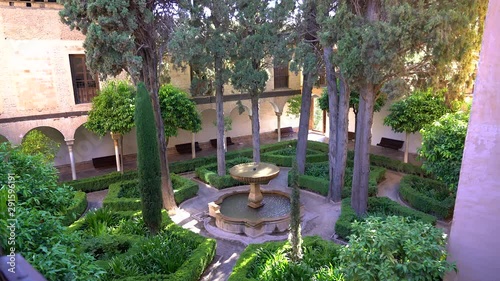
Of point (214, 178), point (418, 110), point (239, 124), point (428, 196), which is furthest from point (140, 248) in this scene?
point (239, 124)

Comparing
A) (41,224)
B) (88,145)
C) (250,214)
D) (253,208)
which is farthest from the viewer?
(88,145)

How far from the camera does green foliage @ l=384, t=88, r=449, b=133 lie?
14.5m

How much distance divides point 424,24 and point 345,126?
4740mm

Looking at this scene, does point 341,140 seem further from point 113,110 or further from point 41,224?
point 41,224

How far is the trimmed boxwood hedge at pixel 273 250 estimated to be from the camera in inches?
298

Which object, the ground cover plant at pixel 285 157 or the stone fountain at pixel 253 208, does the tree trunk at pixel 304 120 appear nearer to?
the ground cover plant at pixel 285 157

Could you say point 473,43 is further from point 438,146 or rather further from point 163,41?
point 163,41

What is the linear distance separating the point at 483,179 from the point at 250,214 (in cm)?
767

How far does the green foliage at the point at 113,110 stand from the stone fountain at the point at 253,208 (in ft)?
17.6

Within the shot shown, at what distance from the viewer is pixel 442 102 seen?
14.7 meters

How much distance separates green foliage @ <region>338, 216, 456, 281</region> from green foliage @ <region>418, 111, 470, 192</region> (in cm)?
470

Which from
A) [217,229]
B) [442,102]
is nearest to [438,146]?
[442,102]

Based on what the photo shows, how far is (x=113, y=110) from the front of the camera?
14.5 m

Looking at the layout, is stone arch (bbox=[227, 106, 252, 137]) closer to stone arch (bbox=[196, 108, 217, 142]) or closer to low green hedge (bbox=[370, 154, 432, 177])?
stone arch (bbox=[196, 108, 217, 142])
